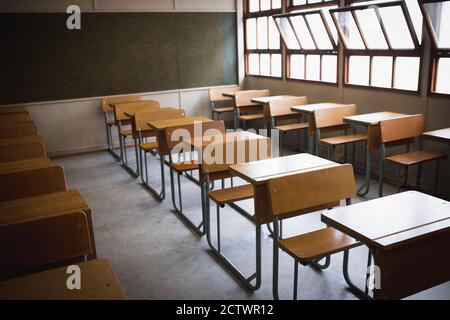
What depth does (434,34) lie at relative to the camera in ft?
12.4

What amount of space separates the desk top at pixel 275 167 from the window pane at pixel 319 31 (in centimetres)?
272

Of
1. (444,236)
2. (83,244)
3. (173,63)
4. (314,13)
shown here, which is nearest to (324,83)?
(314,13)

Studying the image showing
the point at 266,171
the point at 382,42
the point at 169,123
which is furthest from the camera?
the point at 382,42

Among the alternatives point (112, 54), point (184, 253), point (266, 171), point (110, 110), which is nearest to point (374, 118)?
point (266, 171)

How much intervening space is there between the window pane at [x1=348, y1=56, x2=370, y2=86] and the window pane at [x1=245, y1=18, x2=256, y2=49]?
2.18 m

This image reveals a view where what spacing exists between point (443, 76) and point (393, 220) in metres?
2.57

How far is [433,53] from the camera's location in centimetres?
385

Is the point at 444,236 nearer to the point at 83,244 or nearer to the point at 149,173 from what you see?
the point at 83,244

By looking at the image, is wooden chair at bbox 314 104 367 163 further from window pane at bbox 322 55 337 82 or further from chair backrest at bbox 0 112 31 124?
chair backrest at bbox 0 112 31 124

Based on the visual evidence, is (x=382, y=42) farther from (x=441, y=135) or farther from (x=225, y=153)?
(x=225, y=153)

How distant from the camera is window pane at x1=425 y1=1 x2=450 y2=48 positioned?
3664 millimetres

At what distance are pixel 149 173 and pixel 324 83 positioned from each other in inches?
92.8

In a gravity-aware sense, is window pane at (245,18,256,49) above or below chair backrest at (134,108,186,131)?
above

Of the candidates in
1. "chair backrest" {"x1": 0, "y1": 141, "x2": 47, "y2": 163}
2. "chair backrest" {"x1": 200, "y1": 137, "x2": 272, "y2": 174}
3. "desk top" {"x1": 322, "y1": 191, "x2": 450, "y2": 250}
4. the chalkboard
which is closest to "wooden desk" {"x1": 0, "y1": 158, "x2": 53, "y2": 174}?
"chair backrest" {"x1": 0, "y1": 141, "x2": 47, "y2": 163}
